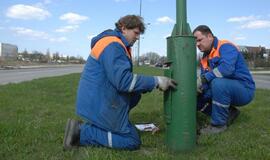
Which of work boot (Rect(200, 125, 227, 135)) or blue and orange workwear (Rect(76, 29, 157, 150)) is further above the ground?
blue and orange workwear (Rect(76, 29, 157, 150))

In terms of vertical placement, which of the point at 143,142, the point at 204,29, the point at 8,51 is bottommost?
the point at 143,142

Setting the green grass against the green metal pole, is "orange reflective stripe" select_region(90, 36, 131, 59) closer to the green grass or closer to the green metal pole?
the green metal pole

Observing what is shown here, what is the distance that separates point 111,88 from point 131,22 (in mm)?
808

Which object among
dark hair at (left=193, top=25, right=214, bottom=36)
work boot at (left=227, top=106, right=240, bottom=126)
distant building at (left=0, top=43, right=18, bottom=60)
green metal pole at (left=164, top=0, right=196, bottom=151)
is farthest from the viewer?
distant building at (left=0, top=43, right=18, bottom=60)

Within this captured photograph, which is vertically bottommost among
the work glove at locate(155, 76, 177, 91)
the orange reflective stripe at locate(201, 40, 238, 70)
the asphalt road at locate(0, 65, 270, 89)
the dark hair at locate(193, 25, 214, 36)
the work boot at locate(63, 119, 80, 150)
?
the asphalt road at locate(0, 65, 270, 89)

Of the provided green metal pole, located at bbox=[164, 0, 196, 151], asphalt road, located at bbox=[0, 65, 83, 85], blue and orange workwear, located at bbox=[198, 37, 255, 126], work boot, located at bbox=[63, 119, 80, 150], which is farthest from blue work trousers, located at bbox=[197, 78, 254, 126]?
asphalt road, located at bbox=[0, 65, 83, 85]

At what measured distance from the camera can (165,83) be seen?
15.0ft

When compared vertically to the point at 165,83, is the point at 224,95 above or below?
below

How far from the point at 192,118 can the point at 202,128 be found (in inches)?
51.0

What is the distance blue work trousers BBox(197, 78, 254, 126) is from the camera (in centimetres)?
573

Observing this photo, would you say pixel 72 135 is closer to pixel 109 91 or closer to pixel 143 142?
pixel 109 91

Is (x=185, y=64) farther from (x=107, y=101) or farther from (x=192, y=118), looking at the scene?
(x=107, y=101)

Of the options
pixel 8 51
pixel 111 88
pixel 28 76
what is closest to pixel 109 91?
pixel 111 88

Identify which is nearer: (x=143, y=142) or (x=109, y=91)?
(x=109, y=91)
